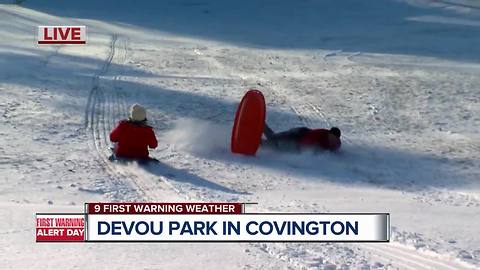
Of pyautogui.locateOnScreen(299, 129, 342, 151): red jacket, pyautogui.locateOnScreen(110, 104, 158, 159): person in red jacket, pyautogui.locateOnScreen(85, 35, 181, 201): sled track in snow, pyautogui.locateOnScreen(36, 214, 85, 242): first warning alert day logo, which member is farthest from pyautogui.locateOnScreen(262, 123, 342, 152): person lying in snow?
pyautogui.locateOnScreen(36, 214, 85, 242): first warning alert day logo

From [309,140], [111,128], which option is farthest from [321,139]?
[111,128]

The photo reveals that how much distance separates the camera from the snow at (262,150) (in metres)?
5.76

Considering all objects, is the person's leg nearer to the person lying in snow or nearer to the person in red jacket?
the person lying in snow

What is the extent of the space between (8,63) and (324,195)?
9.42 metres

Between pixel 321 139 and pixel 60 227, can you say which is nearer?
pixel 60 227

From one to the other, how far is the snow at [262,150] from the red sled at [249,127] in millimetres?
153

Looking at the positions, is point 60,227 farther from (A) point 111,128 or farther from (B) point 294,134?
(A) point 111,128

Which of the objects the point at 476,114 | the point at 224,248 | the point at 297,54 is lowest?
the point at 224,248

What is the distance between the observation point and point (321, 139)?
974 centimetres

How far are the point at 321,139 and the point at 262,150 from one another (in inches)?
27.2

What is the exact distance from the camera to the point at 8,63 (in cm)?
1563

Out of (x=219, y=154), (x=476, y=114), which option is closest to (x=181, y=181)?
(x=219, y=154)

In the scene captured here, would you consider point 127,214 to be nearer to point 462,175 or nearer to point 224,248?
point 224,248

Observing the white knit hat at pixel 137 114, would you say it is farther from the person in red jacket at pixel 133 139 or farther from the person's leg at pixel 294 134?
the person's leg at pixel 294 134
